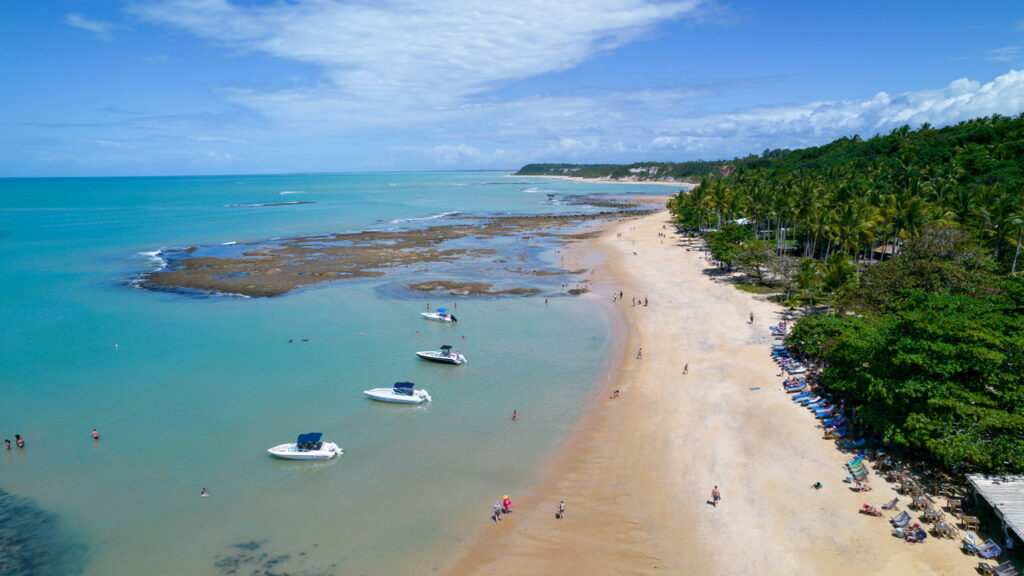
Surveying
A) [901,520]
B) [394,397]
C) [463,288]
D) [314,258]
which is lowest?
[901,520]

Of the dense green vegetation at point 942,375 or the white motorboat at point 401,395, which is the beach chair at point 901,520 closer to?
the dense green vegetation at point 942,375

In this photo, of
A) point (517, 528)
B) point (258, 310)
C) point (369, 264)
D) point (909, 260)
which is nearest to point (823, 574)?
point (517, 528)

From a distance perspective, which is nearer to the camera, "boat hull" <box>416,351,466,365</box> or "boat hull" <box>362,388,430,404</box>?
"boat hull" <box>362,388,430,404</box>

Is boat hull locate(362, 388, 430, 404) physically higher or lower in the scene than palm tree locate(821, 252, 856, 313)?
lower

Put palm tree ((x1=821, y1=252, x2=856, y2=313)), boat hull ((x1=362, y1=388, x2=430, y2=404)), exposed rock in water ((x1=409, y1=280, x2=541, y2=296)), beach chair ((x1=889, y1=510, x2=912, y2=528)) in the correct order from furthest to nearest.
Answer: exposed rock in water ((x1=409, y1=280, x2=541, y2=296)) → palm tree ((x1=821, y1=252, x2=856, y2=313)) → boat hull ((x1=362, y1=388, x2=430, y2=404)) → beach chair ((x1=889, y1=510, x2=912, y2=528))

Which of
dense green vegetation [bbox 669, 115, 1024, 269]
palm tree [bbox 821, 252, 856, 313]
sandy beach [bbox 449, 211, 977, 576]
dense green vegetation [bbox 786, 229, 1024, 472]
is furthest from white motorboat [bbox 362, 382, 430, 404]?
dense green vegetation [bbox 669, 115, 1024, 269]

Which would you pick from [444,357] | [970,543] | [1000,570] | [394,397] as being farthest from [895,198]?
[394,397]

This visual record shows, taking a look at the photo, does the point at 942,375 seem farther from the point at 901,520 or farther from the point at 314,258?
the point at 314,258

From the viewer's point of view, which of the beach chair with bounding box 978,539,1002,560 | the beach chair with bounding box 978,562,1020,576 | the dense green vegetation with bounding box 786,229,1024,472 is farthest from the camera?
the dense green vegetation with bounding box 786,229,1024,472

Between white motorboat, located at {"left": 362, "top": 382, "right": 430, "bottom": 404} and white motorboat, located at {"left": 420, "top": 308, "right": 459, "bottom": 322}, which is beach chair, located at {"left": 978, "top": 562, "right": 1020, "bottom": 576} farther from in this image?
white motorboat, located at {"left": 420, "top": 308, "right": 459, "bottom": 322}
